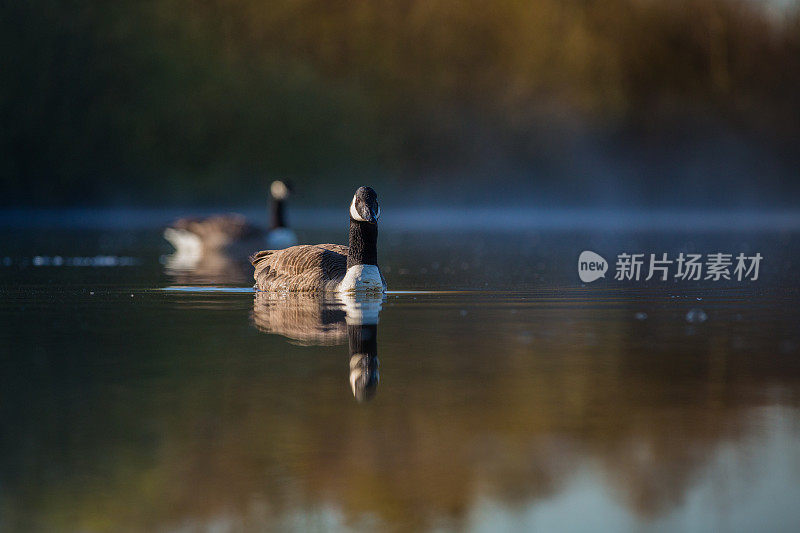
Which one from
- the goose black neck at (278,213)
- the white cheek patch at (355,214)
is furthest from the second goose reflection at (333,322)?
the goose black neck at (278,213)

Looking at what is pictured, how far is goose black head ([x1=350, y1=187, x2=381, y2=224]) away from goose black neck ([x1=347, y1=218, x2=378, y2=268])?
0.10 metres

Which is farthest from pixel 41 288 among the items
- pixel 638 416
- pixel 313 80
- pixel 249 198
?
pixel 313 80

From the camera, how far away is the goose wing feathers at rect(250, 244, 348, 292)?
16.9m

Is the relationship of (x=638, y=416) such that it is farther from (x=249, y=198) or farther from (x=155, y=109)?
(x=155, y=109)

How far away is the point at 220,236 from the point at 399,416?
24282 millimetres

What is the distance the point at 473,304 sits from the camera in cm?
1588

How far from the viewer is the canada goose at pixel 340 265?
1652cm

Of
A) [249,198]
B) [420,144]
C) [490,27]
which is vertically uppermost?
[490,27]

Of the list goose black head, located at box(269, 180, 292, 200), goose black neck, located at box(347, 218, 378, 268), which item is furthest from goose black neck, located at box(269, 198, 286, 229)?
goose black neck, located at box(347, 218, 378, 268)

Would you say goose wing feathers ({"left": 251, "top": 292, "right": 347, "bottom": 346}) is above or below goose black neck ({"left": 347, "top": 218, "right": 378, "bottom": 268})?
below

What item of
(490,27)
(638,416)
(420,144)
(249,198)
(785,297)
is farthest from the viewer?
(490,27)

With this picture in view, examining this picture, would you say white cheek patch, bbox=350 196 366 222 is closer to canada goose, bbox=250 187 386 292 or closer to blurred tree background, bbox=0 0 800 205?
canada goose, bbox=250 187 386 292

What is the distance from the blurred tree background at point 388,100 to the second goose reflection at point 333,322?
9068 cm

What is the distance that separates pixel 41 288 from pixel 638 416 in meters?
12.4
